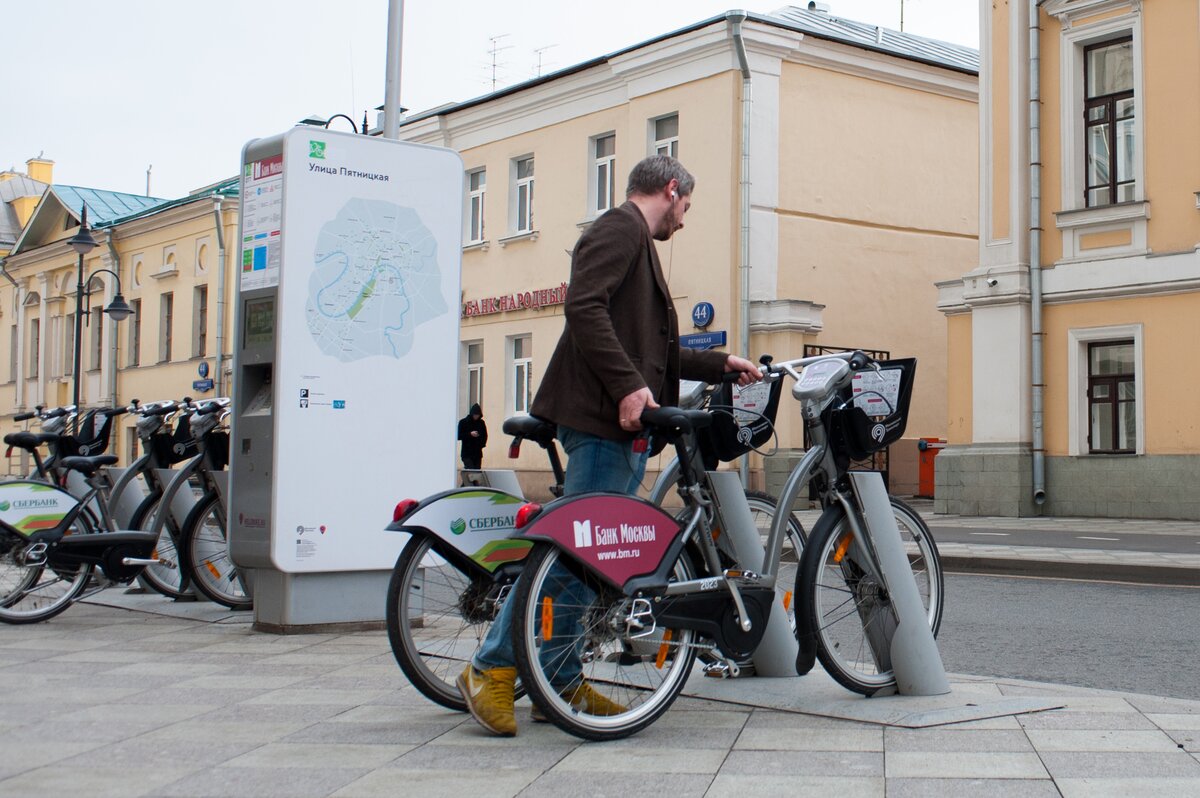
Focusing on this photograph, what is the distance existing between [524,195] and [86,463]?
23185 mm

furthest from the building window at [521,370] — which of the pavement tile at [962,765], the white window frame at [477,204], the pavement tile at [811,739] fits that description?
the pavement tile at [962,765]

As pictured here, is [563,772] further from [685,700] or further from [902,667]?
[902,667]

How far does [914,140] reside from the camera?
2927 cm

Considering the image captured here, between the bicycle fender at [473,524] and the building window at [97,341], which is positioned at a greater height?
the building window at [97,341]

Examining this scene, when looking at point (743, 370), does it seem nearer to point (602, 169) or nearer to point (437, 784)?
point (437, 784)

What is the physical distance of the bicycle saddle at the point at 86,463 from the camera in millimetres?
9039

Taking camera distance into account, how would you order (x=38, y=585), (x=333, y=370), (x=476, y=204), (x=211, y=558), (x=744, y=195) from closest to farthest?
(x=333, y=370) → (x=38, y=585) → (x=211, y=558) → (x=744, y=195) → (x=476, y=204)

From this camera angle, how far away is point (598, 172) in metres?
30.0

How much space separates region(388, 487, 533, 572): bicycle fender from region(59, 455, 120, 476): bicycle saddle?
4600mm

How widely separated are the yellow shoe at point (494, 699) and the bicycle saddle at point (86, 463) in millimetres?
5105

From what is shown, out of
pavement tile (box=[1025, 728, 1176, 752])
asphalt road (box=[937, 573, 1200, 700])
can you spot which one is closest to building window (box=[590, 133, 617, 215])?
asphalt road (box=[937, 573, 1200, 700])

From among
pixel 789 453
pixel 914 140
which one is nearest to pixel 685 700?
pixel 789 453

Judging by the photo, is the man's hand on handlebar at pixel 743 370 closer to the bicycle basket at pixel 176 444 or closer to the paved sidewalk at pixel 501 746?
the paved sidewalk at pixel 501 746

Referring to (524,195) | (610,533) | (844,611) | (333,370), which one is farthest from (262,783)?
(524,195)
